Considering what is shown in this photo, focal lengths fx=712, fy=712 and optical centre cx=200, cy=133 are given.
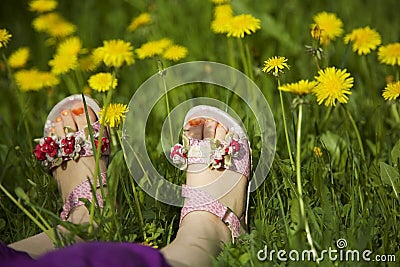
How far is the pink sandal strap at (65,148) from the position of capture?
4.80 feet

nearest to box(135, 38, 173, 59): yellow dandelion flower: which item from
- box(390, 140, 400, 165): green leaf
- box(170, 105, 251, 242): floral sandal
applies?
box(170, 105, 251, 242): floral sandal

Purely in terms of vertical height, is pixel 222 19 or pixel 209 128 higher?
pixel 222 19

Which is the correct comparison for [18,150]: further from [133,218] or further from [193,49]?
[193,49]

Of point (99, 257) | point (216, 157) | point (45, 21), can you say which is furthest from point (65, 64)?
point (99, 257)

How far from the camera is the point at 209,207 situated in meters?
1.31

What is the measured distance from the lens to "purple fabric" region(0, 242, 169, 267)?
0.89m

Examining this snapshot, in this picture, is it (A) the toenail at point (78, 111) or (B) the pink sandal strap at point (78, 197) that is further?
(A) the toenail at point (78, 111)

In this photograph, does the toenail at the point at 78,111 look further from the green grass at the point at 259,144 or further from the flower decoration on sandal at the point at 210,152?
the flower decoration on sandal at the point at 210,152

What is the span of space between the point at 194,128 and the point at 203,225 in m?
0.23

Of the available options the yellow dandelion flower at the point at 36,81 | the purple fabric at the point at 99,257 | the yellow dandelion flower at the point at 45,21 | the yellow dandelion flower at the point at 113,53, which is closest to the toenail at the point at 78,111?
the yellow dandelion flower at the point at 113,53

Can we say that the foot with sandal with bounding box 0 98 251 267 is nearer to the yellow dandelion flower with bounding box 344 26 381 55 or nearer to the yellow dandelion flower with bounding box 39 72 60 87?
the yellow dandelion flower with bounding box 39 72 60 87

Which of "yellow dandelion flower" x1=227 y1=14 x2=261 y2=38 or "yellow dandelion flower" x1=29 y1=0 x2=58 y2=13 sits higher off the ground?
"yellow dandelion flower" x1=29 y1=0 x2=58 y2=13

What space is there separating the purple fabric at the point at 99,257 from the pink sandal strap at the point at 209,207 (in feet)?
1.07

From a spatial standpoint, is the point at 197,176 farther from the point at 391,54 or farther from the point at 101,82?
the point at 391,54
